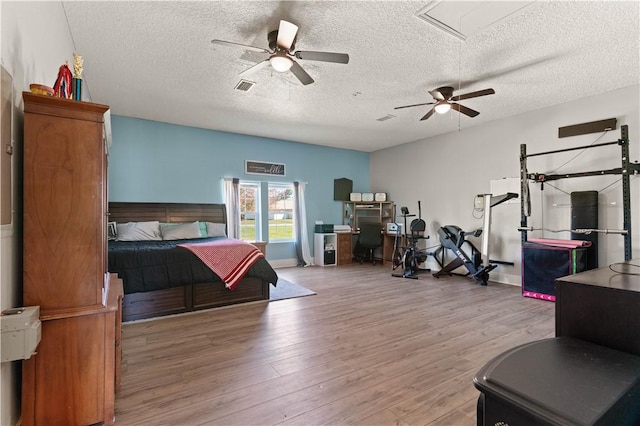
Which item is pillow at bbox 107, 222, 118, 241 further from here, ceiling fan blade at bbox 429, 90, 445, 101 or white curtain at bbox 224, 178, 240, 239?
ceiling fan blade at bbox 429, 90, 445, 101

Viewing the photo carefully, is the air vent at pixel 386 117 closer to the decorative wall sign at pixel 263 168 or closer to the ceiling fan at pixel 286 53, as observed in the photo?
the decorative wall sign at pixel 263 168

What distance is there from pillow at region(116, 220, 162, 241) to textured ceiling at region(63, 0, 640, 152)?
1847mm

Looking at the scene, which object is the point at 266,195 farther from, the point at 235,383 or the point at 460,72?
the point at 235,383

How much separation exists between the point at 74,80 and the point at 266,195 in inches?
195

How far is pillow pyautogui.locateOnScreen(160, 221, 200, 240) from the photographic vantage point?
16.1 ft

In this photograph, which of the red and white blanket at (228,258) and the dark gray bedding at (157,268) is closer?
the dark gray bedding at (157,268)

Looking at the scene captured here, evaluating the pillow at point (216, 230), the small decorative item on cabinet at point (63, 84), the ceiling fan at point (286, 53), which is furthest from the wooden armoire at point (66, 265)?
the pillow at point (216, 230)

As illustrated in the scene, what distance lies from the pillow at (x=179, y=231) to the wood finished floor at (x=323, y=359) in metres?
1.69

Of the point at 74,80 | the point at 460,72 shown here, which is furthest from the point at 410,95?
the point at 74,80

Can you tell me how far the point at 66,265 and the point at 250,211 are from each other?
201 inches

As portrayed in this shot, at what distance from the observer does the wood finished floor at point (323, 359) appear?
1.87 m

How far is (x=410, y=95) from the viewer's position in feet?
14.3

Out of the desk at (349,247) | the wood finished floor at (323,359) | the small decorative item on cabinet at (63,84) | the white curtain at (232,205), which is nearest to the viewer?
the small decorative item on cabinet at (63,84)

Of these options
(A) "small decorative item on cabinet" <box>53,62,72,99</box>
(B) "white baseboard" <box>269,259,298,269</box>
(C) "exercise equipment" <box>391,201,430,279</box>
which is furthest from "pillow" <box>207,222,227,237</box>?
(A) "small decorative item on cabinet" <box>53,62,72,99</box>
